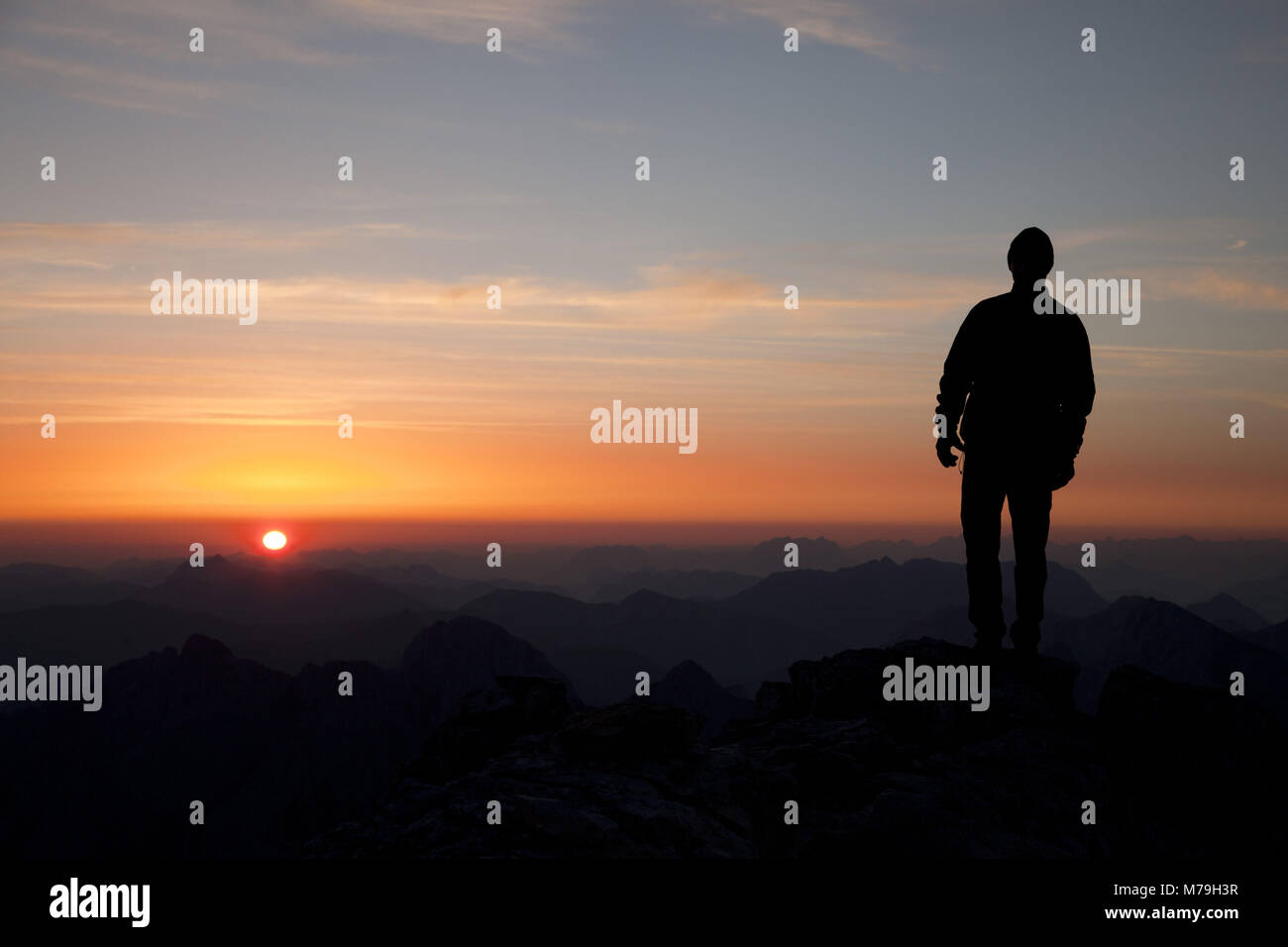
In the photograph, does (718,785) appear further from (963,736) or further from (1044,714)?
(1044,714)

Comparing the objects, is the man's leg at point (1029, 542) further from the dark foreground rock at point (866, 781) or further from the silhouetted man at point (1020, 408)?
the dark foreground rock at point (866, 781)

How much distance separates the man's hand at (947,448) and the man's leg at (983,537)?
0.25m

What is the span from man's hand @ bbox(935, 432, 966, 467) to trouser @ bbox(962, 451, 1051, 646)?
233mm

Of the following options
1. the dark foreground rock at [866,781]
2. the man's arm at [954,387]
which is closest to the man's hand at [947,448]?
the man's arm at [954,387]

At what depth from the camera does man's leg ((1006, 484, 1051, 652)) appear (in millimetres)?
13094

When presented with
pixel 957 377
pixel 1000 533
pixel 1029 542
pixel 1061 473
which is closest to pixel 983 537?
pixel 1000 533

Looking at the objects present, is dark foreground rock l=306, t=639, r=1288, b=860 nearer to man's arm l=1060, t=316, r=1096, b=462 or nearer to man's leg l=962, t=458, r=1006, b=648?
man's leg l=962, t=458, r=1006, b=648

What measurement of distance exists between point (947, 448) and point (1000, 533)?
1.41 metres

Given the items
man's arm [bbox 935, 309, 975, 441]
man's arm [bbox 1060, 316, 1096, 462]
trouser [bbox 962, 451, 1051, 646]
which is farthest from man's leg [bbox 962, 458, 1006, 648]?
man's arm [bbox 1060, 316, 1096, 462]

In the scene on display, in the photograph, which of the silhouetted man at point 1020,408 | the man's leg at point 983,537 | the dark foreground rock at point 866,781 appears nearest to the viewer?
the dark foreground rock at point 866,781

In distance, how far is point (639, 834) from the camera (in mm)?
9508

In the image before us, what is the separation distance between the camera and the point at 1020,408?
42.3ft

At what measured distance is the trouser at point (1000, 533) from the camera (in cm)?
1308
